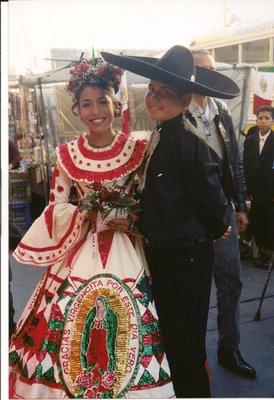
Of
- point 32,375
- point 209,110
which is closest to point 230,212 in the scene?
point 209,110

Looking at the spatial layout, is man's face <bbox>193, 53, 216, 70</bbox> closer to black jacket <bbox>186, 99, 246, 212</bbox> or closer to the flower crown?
black jacket <bbox>186, 99, 246, 212</bbox>

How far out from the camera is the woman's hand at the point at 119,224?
2.19 metres

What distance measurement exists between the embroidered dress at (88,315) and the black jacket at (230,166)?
613 millimetres

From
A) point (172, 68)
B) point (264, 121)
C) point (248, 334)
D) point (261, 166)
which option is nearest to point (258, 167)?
point (261, 166)

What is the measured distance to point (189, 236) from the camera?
2.12 m

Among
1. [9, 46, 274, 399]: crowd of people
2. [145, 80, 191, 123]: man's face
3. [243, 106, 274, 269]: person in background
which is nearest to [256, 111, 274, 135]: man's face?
[243, 106, 274, 269]: person in background

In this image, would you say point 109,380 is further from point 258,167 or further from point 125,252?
point 258,167

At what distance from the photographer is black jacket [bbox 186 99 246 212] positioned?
277 cm

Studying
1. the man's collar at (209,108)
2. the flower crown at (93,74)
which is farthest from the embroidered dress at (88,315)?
the man's collar at (209,108)

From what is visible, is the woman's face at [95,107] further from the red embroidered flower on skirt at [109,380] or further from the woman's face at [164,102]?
the red embroidered flower on skirt at [109,380]

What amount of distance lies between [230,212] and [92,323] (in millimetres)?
1026

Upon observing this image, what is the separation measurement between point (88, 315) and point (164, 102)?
1.02 meters

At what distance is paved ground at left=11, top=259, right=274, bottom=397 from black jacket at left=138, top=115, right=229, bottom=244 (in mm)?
1094

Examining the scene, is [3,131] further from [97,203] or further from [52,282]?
[52,282]
